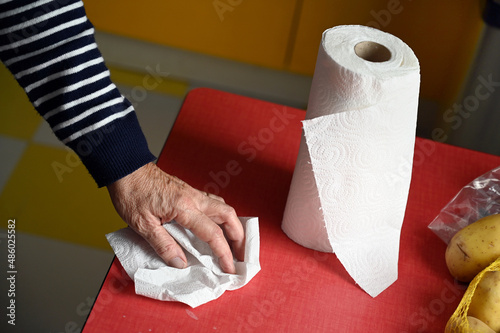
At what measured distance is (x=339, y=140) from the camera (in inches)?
32.7

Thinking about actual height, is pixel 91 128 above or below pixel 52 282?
above

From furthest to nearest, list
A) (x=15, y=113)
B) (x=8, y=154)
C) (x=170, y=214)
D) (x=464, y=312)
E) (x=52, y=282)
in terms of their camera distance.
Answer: (x=15, y=113)
(x=8, y=154)
(x=52, y=282)
(x=170, y=214)
(x=464, y=312)

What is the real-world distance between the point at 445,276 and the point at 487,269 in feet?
0.36

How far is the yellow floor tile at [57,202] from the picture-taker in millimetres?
1840

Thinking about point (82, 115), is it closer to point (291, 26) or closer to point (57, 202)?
point (57, 202)

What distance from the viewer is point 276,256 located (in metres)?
0.93

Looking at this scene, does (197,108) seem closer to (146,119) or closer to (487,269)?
(487,269)

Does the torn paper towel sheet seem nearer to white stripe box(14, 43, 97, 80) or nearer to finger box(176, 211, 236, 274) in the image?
finger box(176, 211, 236, 274)

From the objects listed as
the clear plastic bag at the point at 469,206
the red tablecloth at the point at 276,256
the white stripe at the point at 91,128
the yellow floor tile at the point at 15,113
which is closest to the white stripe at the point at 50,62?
the white stripe at the point at 91,128

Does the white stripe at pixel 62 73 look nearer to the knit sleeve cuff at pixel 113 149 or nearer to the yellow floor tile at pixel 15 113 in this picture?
the knit sleeve cuff at pixel 113 149

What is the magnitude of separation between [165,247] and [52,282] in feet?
3.17

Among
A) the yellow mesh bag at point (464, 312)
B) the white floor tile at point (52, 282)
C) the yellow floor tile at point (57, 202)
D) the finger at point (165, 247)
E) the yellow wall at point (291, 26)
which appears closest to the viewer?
the yellow mesh bag at point (464, 312)

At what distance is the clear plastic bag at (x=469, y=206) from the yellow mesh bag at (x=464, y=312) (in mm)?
152

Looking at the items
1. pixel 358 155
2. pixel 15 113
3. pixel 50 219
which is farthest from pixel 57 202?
pixel 358 155
